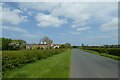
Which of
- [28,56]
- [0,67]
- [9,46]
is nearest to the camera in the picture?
[0,67]

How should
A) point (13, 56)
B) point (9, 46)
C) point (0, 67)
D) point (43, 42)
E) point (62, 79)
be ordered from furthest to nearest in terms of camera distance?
point (43, 42) < point (9, 46) < point (13, 56) < point (0, 67) < point (62, 79)

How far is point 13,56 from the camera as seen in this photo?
56.2 ft

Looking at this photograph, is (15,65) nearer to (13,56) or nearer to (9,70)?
(13,56)

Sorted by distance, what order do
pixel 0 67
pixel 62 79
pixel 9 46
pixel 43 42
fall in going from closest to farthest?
pixel 62 79 → pixel 0 67 → pixel 9 46 → pixel 43 42

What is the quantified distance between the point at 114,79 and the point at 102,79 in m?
0.70

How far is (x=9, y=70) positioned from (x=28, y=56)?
798 cm

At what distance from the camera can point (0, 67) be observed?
48.0 ft

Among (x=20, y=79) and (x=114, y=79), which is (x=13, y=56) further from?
(x=114, y=79)

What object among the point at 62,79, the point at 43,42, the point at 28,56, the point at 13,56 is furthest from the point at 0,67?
the point at 43,42

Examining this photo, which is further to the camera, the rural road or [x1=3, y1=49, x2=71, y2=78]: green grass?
the rural road

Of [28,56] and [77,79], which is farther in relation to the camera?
[28,56]

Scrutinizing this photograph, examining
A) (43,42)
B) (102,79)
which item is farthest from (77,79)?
(43,42)

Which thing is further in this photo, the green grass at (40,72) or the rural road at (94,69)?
the rural road at (94,69)

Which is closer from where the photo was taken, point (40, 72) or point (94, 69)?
point (40, 72)
